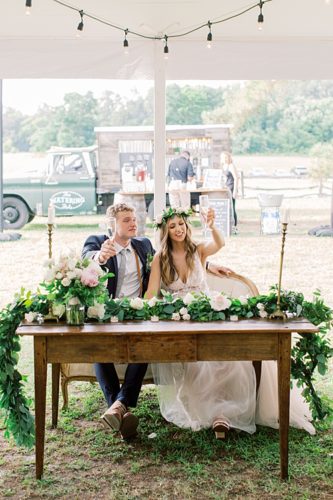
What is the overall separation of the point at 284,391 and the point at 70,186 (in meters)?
7.79

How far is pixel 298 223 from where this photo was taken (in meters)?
11.9

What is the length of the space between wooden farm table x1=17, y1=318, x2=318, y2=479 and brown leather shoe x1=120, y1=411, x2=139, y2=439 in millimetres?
505

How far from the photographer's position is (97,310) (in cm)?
343

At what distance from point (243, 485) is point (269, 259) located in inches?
278

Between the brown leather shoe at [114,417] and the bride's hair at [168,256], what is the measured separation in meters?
0.80

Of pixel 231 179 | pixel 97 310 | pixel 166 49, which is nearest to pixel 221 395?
pixel 97 310

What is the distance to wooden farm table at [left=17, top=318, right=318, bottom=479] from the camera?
10.8 ft

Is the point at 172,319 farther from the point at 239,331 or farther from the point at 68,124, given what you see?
the point at 68,124

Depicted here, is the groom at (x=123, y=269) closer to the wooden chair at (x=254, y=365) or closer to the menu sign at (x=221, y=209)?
the wooden chair at (x=254, y=365)

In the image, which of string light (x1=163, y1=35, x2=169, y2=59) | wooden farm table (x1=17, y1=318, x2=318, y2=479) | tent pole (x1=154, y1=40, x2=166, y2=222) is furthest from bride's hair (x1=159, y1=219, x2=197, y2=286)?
string light (x1=163, y1=35, x2=169, y2=59)

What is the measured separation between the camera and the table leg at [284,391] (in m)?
3.33

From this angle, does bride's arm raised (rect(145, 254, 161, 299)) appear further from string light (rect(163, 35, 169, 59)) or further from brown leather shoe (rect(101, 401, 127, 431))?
string light (rect(163, 35, 169, 59))

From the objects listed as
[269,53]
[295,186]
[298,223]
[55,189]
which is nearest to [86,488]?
[269,53]

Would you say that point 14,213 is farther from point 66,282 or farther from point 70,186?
point 66,282
